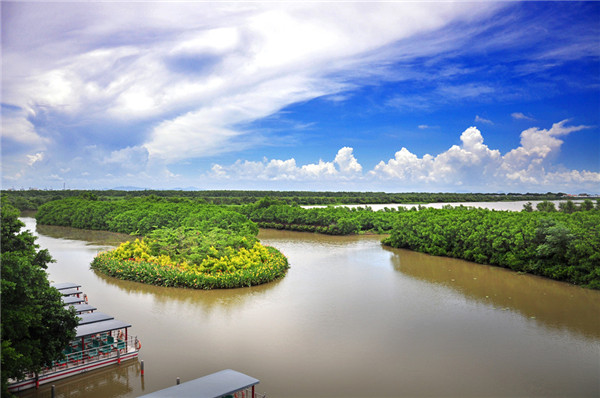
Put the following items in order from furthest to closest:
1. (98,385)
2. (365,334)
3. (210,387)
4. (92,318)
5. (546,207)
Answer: (546,207) < (365,334) < (92,318) < (98,385) < (210,387)

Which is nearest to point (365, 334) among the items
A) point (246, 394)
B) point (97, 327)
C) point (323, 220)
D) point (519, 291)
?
point (246, 394)

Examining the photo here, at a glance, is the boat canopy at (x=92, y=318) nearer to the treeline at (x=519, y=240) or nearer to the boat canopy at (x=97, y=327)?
the boat canopy at (x=97, y=327)

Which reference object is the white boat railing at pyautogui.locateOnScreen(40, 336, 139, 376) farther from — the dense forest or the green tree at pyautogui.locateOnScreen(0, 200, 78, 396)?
the dense forest

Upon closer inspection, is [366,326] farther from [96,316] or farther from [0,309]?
[0,309]

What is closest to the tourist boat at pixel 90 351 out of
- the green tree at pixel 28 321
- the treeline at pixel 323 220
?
the green tree at pixel 28 321

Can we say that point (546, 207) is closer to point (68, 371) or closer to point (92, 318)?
point (92, 318)

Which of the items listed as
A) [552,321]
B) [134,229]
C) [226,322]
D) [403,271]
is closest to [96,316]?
[226,322]

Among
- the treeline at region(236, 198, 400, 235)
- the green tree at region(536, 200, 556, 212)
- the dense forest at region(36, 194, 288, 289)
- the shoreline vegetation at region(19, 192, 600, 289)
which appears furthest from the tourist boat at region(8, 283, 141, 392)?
the treeline at region(236, 198, 400, 235)
